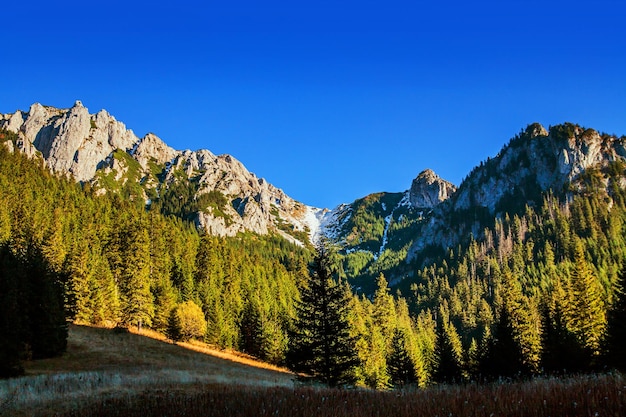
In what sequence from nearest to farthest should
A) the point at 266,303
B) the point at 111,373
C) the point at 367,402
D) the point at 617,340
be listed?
the point at 367,402, the point at 111,373, the point at 617,340, the point at 266,303

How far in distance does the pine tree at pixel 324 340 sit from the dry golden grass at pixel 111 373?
2877 mm

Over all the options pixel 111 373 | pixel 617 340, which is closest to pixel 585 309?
pixel 617 340

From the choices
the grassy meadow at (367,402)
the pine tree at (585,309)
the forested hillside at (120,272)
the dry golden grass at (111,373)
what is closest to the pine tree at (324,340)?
the dry golden grass at (111,373)

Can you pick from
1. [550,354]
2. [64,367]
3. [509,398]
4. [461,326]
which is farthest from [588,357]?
[461,326]

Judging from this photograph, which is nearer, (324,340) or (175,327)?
(324,340)

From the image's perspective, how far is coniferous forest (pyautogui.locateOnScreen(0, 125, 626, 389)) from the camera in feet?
98.5

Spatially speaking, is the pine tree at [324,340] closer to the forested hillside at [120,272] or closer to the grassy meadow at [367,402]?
the grassy meadow at [367,402]

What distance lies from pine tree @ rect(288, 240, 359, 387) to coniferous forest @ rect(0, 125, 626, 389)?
10 centimetres

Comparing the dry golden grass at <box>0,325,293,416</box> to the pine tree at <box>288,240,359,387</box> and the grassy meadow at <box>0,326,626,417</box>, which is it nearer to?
the grassy meadow at <box>0,326,626,417</box>

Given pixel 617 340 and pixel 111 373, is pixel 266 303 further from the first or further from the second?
pixel 617 340

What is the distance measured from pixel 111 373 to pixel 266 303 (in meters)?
72.2

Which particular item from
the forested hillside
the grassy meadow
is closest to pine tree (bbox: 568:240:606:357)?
the forested hillside

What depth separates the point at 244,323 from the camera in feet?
250

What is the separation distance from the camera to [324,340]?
29266 millimetres
